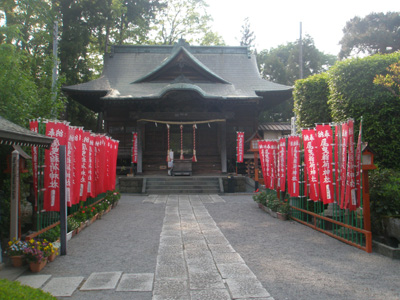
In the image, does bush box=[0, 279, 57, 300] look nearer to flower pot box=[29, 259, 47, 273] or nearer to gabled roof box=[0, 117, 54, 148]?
flower pot box=[29, 259, 47, 273]

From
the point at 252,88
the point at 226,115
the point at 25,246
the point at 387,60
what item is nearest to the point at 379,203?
the point at 387,60

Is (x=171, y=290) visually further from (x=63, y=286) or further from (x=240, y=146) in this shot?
(x=240, y=146)

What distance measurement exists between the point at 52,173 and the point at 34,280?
2.39 metres

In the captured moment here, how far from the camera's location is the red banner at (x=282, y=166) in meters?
9.45

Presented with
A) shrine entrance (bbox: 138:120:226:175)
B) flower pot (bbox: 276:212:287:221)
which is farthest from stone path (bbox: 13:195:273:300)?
shrine entrance (bbox: 138:120:226:175)

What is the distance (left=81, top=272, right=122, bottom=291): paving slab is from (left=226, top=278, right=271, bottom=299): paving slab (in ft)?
5.00

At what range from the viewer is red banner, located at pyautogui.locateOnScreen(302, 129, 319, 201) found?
23.4ft

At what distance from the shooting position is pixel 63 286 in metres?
4.13

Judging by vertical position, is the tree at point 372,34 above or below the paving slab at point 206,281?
above

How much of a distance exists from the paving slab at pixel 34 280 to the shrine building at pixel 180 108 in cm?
1288

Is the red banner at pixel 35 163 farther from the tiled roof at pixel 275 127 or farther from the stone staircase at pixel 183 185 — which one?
the tiled roof at pixel 275 127

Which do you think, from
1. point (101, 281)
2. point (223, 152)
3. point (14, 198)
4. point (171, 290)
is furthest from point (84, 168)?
point (223, 152)

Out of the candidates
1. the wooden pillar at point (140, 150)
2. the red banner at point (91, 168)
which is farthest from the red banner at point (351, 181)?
the wooden pillar at point (140, 150)

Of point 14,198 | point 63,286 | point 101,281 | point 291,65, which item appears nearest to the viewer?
point 63,286
